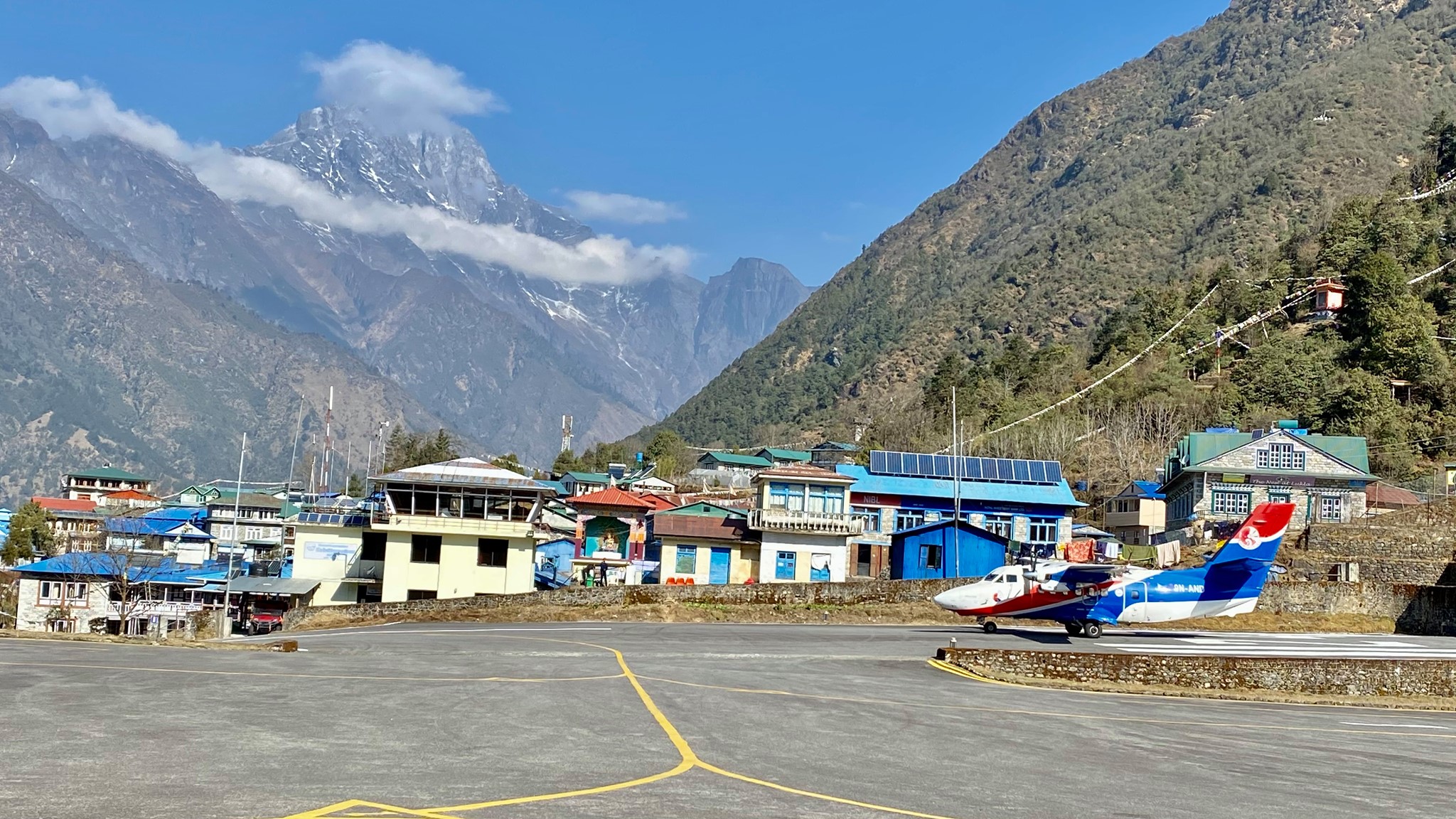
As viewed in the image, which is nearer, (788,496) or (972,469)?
(788,496)

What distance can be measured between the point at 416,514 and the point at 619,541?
60.8 feet

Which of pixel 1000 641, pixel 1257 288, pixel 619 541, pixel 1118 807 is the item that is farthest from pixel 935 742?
pixel 1257 288

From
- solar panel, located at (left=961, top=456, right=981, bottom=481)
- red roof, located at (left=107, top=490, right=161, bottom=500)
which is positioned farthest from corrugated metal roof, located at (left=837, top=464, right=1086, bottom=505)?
red roof, located at (left=107, top=490, right=161, bottom=500)

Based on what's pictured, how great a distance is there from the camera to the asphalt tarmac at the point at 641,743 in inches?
521

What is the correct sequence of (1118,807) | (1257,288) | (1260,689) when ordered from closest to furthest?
(1118,807), (1260,689), (1257,288)

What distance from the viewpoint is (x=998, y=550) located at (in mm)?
63531

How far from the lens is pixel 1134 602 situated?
40.8 meters

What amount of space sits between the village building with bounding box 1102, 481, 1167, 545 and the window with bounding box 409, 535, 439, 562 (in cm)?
4400

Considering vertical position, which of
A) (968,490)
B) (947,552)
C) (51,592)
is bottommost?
(51,592)

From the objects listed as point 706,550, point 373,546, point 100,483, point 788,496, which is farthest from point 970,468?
point 100,483

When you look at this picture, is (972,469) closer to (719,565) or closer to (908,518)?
(908,518)

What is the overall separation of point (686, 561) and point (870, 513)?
16.8m

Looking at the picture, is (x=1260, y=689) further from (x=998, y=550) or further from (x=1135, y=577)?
(x=998, y=550)

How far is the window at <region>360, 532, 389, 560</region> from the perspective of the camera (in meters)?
66.8
